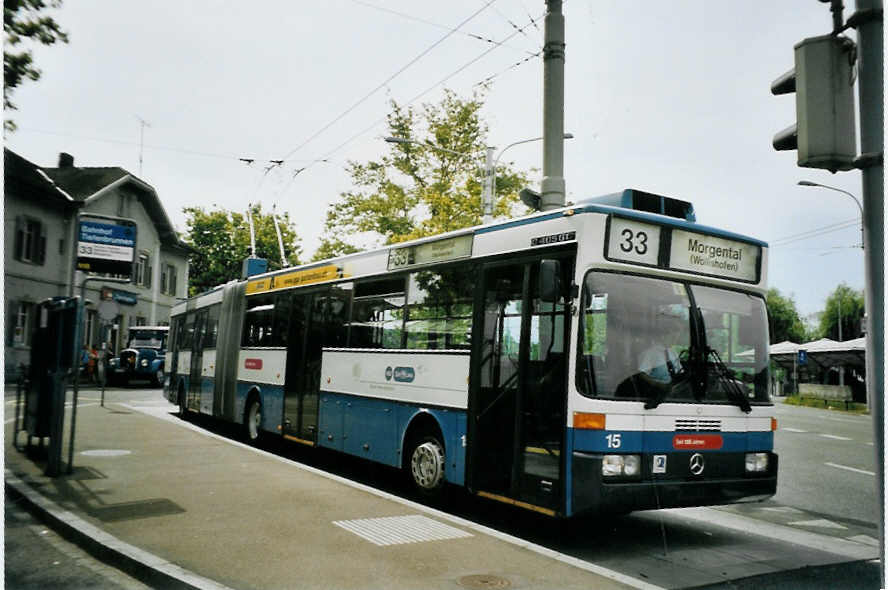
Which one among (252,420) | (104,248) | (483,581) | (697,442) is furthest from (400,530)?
(252,420)

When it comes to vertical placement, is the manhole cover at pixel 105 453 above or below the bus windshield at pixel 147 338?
below

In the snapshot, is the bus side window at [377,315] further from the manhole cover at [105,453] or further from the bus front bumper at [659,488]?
the bus front bumper at [659,488]

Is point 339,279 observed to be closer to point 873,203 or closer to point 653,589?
point 653,589

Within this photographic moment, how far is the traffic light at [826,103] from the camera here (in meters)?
4.40

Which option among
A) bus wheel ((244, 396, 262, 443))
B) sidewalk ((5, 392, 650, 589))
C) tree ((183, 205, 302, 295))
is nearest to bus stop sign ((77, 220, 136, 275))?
sidewalk ((5, 392, 650, 589))

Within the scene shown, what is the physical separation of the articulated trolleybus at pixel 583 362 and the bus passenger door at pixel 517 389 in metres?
0.02

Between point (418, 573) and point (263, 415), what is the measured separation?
891cm

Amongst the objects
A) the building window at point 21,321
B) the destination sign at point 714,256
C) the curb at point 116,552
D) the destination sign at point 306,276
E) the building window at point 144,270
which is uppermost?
the building window at point 144,270

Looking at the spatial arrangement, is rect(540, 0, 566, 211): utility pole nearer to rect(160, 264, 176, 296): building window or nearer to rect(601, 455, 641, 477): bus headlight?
rect(601, 455, 641, 477): bus headlight

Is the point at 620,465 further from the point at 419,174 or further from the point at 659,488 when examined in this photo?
the point at 419,174

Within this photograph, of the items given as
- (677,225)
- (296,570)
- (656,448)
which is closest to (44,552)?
(296,570)

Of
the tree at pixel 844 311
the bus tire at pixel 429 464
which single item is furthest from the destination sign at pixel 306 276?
the tree at pixel 844 311

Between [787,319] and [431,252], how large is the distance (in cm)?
10485

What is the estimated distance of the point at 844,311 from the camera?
9388 cm
